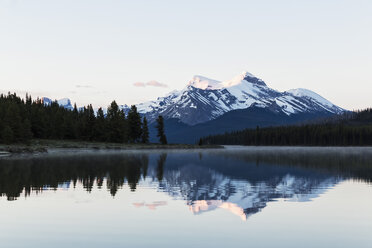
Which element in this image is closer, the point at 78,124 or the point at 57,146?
the point at 57,146

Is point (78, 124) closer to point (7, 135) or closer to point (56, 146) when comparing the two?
point (56, 146)

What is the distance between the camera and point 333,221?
21250 millimetres

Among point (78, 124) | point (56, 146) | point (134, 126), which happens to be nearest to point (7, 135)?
point (56, 146)

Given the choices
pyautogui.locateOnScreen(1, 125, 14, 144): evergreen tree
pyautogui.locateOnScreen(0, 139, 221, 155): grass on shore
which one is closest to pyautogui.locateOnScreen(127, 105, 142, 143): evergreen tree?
pyautogui.locateOnScreen(0, 139, 221, 155): grass on shore

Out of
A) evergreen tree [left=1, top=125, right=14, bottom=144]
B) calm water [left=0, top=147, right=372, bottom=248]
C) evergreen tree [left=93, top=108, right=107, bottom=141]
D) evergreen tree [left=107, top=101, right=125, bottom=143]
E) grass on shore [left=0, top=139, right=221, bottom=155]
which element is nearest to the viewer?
calm water [left=0, top=147, right=372, bottom=248]

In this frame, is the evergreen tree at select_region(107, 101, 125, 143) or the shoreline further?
the evergreen tree at select_region(107, 101, 125, 143)

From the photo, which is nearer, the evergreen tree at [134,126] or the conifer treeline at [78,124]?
the conifer treeline at [78,124]

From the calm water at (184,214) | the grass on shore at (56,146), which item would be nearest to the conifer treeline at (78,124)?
the grass on shore at (56,146)

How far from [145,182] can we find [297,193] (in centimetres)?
1402

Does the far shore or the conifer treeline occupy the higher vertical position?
the conifer treeline

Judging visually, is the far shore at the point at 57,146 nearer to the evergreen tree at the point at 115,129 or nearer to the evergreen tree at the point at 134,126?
the evergreen tree at the point at 115,129

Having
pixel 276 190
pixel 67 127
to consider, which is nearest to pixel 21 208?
pixel 276 190

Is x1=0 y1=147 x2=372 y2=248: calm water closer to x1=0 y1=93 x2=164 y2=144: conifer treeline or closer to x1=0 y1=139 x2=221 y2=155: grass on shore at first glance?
x1=0 y1=139 x2=221 y2=155: grass on shore

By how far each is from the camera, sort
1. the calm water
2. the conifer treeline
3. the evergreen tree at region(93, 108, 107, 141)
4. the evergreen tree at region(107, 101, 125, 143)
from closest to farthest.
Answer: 1. the calm water
2. the conifer treeline
3. the evergreen tree at region(93, 108, 107, 141)
4. the evergreen tree at region(107, 101, 125, 143)
